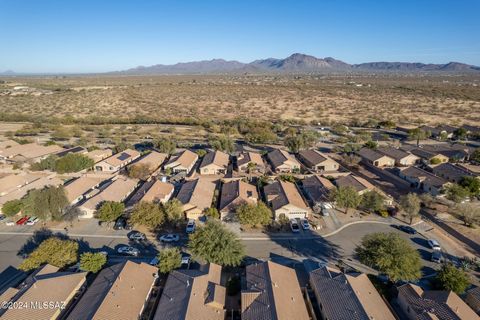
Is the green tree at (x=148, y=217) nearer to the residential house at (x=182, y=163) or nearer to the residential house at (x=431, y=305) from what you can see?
the residential house at (x=182, y=163)

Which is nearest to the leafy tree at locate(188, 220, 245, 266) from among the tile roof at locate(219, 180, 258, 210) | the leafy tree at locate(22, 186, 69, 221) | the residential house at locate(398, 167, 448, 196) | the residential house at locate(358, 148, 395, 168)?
the tile roof at locate(219, 180, 258, 210)

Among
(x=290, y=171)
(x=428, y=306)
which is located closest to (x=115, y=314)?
(x=428, y=306)

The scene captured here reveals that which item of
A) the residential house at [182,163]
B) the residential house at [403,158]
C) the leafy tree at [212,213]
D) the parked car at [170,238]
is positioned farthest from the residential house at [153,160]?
the residential house at [403,158]

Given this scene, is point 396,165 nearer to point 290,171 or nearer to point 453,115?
point 290,171

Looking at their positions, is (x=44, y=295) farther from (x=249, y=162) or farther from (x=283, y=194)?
(x=249, y=162)

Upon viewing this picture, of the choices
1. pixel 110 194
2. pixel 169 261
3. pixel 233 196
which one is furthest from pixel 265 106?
pixel 169 261

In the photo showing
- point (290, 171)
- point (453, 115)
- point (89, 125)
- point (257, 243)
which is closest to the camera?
point (257, 243)

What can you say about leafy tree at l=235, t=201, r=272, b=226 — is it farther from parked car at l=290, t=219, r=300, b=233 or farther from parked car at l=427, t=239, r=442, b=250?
parked car at l=427, t=239, r=442, b=250
